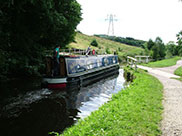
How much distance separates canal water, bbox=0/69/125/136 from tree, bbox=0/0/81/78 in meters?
3.49

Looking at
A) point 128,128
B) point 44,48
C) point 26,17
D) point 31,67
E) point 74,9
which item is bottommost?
point 128,128

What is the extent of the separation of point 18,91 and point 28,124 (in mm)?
4955

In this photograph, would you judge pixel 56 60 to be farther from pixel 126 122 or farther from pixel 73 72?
pixel 126 122

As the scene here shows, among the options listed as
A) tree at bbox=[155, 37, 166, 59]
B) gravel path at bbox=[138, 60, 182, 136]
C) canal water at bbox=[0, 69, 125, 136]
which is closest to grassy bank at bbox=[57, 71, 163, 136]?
gravel path at bbox=[138, 60, 182, 136]

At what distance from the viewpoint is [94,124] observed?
15.7 ft

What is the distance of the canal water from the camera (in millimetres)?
6051

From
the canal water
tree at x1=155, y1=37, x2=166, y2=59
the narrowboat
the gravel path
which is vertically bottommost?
the canal water

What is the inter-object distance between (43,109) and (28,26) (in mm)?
7732

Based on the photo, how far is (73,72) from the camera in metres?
12.4

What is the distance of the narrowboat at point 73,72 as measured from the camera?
11391mm

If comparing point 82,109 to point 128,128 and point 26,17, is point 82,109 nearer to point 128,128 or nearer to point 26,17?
point 128,128

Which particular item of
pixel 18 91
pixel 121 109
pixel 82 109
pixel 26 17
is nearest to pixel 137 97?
pixel 121 109

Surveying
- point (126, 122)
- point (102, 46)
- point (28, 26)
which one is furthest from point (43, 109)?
point (102, 46)

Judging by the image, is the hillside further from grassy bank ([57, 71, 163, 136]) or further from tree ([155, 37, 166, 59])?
grassy bank ([57, 71, 163, 136])
